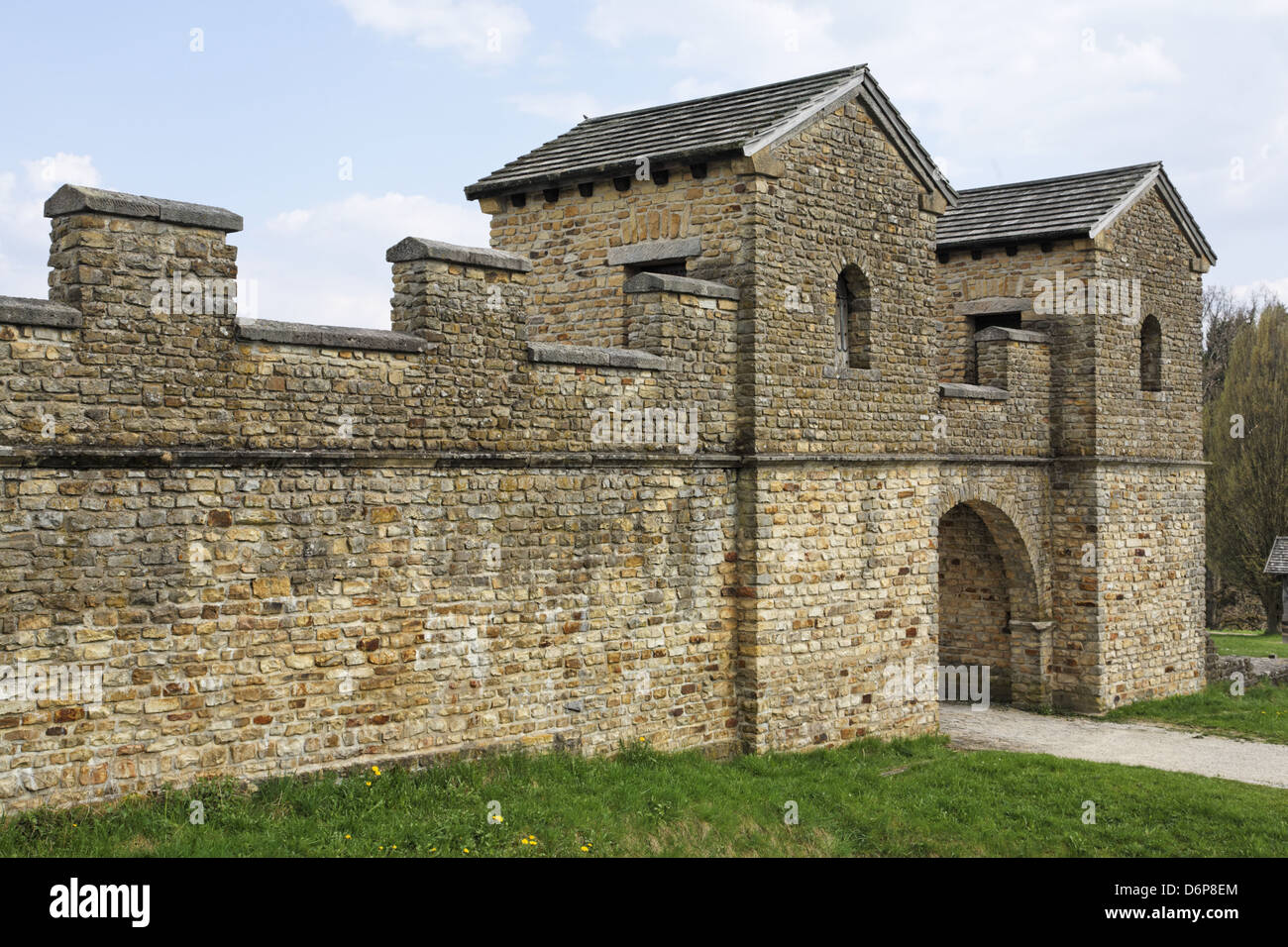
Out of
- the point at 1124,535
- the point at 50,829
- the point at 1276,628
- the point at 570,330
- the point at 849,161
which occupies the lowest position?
the point at 1276,628

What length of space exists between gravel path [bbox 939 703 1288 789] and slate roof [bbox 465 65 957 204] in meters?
6.72

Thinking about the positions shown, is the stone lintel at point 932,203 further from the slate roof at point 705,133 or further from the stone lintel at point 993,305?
the stone lintel at point 993,305

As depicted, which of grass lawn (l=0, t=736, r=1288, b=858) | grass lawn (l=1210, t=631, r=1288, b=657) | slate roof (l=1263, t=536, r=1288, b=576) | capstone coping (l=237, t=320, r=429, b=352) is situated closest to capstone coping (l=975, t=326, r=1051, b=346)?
grass lawn (l=0, t=736, r=1288, b=858)

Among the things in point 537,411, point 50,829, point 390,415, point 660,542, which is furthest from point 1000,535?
point 50,829

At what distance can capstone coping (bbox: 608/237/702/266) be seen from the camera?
1248 centimetres

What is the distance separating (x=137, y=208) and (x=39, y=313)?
97cm

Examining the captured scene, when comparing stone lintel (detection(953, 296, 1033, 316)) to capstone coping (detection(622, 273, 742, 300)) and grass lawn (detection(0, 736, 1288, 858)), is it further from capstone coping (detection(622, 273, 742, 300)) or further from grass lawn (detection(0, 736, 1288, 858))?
capstone coping (detection(622, 273, 742, 300))

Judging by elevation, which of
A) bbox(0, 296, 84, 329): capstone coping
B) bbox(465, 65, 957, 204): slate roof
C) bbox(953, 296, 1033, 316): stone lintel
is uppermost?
bbox(465, 65, 957, 204): slate roof

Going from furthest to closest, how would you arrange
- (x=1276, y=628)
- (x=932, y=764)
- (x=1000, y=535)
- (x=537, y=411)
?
(x=1276, y=628), (x=1000, y=535), (x=932, y=764), (x=537, y=411)

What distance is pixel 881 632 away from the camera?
1357 cm

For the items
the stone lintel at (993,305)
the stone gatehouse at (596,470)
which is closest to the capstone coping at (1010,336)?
the stone gatehouse at (596,470)

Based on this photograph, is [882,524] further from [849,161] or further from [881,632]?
[849,161]

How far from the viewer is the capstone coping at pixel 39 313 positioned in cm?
757

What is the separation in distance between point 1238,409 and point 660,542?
27.3 metres
